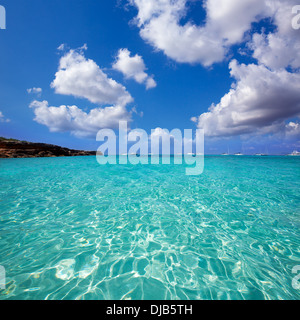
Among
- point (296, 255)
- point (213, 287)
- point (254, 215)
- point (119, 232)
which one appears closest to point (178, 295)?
point (213, 287)

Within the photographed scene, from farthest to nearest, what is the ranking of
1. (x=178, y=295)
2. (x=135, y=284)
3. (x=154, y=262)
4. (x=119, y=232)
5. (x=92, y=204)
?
(x=92, y=204), (x=119, y=232), (x=154, y=262), (x=135, y=284), (x=178, y=295)

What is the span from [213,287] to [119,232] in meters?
3.52

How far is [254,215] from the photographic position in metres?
6.91

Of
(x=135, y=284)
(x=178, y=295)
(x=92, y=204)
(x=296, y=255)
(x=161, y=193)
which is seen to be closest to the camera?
(x=178, y=295)

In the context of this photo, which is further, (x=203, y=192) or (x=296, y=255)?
(x=203, y=192)

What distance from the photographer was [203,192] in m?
10.5

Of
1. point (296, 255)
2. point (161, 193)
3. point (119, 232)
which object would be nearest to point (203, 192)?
point (161, 193)

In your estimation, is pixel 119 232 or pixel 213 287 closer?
pixel 213 287

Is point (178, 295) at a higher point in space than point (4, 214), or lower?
lower

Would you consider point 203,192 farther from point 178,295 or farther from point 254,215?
point 178,295
